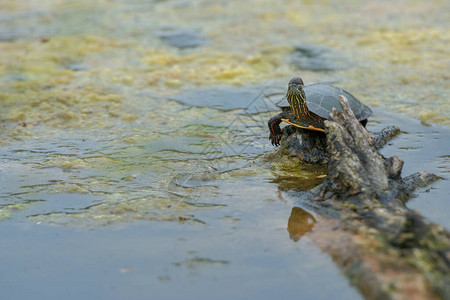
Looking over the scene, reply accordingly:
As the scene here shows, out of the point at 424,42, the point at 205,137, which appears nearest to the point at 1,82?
the point at 205,137

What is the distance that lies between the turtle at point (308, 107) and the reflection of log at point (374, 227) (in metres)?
0.44

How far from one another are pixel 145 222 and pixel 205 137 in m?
1.67

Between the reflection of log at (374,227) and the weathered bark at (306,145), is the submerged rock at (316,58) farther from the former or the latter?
the reflection of log at (374,227)

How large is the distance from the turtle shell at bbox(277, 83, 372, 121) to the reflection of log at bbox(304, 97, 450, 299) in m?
0.45

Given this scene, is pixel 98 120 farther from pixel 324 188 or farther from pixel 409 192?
pixel 409 192

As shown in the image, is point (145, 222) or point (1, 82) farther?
point (1, 82)

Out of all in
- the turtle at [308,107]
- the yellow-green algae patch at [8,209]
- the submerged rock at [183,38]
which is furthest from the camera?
the submerged rock at [183,38]

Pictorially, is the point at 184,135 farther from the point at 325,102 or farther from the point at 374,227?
the point at 374,227

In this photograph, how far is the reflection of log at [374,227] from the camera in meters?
2.27

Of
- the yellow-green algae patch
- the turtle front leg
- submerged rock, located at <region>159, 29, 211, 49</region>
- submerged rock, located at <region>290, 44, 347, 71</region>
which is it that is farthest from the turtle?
submerged rock, located at <region>159, 29, 211, 49</region>

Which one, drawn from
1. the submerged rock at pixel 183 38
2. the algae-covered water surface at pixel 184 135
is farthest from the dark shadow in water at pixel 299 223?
the submerged rock at pixel 183 38

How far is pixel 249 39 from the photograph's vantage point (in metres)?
7.75

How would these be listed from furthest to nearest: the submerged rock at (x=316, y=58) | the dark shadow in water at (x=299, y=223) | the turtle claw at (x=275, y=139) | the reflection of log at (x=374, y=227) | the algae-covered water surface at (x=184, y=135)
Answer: the submerged rock at (x=316, y=58) < the turtle claw at (x=275, y=139) < the dark shadow in water at (x=299, y=223) < the algae-covered water surface at (x=184, y=135) < the reflection of log at (x=374, y=227)

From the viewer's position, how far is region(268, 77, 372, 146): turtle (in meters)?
3.96
